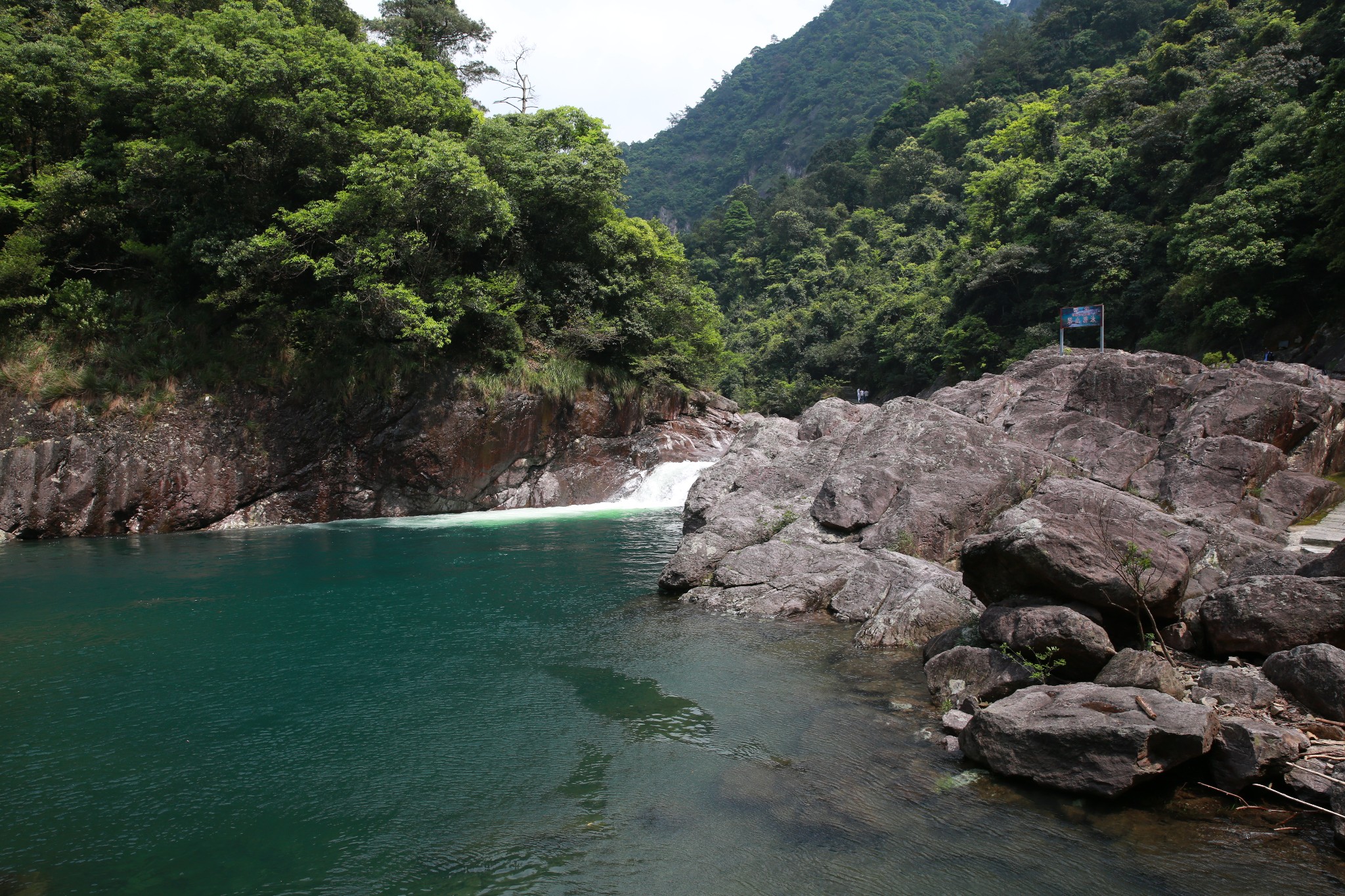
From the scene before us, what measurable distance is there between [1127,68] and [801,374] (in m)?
28.9

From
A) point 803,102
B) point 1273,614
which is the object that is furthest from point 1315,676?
point 803,102

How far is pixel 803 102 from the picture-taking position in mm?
140250

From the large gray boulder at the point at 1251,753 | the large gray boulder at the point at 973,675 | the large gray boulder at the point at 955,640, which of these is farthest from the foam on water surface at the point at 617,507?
the large gray boulder at the point at 1251,753

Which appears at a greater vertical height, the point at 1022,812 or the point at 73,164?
the point at 73,164

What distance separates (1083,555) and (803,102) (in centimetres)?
14801

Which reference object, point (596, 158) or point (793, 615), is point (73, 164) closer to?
point (596, 158)

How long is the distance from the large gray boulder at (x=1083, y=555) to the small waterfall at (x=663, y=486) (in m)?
18.9

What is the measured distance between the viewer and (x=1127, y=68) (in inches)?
2009

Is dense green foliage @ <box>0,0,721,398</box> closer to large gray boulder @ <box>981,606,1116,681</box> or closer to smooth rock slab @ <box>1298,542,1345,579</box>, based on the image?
large gray boulder @ <box>981,606,1116,681</box>

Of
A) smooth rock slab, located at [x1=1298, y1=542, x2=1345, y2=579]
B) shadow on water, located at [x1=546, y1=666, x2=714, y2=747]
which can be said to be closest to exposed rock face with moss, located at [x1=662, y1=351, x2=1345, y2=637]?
smooth rock slab, located at [x1=1298, y1=542, x2=1345, y2=579]

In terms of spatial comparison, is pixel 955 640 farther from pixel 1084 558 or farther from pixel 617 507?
pixel 617 507

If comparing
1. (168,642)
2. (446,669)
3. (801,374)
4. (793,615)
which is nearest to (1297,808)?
(793,615)

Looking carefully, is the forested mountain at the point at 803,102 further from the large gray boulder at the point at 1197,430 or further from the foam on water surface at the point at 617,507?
the large gray boulder at the point at 1197,430

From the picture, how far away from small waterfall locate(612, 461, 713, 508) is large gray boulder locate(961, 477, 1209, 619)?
18933 mm
